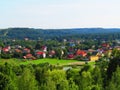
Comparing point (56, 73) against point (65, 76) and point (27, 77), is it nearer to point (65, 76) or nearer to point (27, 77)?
point (65, 76)

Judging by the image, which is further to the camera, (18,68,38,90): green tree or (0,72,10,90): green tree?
(0,72,10,90): green tree

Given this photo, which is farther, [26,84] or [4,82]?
[4,82]

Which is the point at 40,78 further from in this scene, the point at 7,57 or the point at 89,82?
the point at 7,57

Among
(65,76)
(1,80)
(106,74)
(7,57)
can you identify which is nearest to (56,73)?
(65,76)

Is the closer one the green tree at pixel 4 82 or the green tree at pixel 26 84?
the green tree at pixel 26 84

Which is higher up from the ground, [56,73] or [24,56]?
[56,73]

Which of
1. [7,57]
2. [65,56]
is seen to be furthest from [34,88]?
[65,56]

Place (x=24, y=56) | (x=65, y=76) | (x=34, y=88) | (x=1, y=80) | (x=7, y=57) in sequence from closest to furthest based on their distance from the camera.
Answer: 1. (x=34, y=88)
2. (x=1, y=80)
3. (x=65, y=76)
4. (x=7, y=57)
5. (x=24, y=56)

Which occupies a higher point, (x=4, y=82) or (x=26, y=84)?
(x=26, y=84)

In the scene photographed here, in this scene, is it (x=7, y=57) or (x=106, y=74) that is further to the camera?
(x=7, y=57)

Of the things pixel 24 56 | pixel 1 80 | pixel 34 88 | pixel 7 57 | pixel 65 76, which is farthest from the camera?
pixel 24 56
